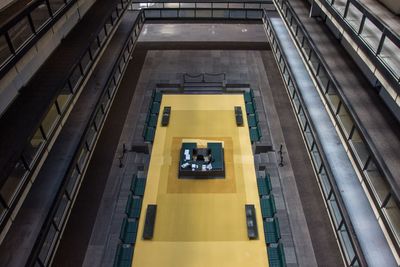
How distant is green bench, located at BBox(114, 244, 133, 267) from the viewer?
14.1 m

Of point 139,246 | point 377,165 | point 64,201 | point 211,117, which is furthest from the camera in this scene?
point 211,117

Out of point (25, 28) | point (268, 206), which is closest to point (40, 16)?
point (25, 28)

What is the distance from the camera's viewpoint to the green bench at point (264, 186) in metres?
17.1

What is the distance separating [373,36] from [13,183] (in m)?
13.1

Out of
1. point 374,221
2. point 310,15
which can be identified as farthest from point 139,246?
point 310,15

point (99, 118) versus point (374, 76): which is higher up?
point (99, 118)

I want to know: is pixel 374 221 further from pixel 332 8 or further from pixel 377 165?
pixel 332 8

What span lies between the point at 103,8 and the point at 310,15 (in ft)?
40.0

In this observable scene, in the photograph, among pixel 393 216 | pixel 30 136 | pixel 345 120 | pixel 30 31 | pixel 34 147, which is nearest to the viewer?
pixel 393 216

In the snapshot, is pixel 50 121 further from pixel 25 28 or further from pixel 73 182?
pixel 25 28

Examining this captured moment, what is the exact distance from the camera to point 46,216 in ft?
38.4

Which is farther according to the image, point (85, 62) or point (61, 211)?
point (85, 62)

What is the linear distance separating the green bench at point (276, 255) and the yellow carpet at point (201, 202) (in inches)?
11.4

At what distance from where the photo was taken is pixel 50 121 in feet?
41.4
